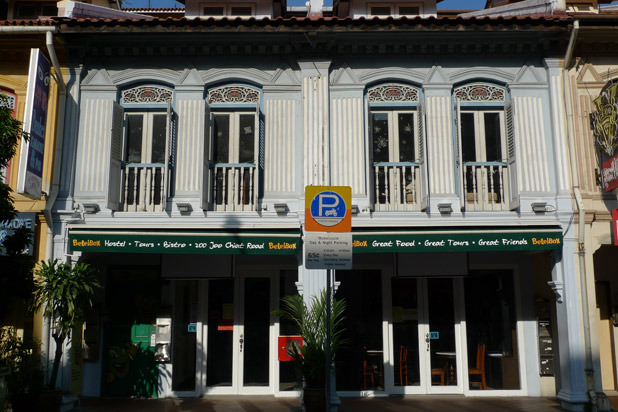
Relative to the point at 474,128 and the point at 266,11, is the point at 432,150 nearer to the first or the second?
the point at 474,128

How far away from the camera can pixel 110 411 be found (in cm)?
970

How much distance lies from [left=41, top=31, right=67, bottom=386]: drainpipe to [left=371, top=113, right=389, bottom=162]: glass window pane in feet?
19.2

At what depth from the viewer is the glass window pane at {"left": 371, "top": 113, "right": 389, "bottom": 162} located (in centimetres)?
1052

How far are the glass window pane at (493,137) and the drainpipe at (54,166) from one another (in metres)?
8.00

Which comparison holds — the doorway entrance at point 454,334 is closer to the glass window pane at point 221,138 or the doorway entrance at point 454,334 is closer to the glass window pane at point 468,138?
the glass window pane at point 468,138

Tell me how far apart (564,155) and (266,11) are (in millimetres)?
7419

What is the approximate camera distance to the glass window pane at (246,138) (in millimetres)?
10531

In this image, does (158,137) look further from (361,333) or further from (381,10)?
(381,10)

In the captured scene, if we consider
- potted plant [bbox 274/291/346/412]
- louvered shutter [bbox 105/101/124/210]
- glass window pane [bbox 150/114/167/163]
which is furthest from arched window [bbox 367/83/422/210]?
louvered shutter [bbox 105/101/124/210]

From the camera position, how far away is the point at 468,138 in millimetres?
10555

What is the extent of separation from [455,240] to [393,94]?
3.06 metres

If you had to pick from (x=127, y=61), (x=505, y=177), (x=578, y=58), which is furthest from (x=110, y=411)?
(x=578, y=58)

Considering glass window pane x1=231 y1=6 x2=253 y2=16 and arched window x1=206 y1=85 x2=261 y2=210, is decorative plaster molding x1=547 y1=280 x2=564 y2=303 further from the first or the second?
glass window pane x1=231 y1=6 x2=253 y2=16

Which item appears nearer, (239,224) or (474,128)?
(239,224)
